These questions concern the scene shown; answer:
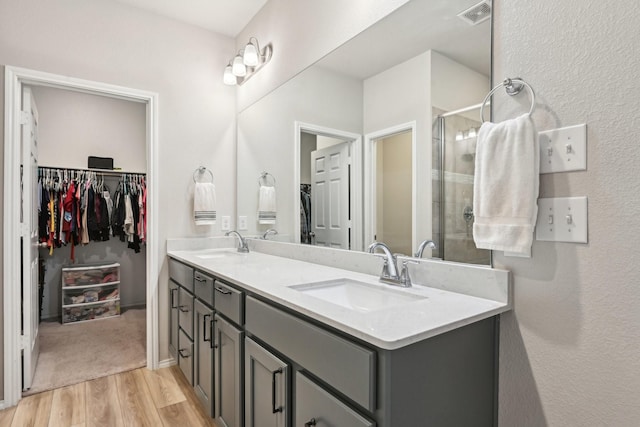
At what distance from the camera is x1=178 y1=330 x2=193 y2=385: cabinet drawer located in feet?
6.78

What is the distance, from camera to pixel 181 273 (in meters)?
2.24

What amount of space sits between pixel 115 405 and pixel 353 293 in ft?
5.49

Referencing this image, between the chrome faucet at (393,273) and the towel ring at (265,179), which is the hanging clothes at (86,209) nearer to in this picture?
the towel ring at (265,179)

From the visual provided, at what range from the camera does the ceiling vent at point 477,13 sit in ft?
3.81

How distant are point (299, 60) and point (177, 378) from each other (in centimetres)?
228

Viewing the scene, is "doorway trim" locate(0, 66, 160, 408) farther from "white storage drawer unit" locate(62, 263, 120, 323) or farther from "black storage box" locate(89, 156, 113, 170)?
"black storage box" locate(89, 156, 113, 170)

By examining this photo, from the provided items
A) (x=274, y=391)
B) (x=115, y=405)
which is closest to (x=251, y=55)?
(x=274, y=391)

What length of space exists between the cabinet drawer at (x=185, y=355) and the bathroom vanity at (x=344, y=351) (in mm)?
382

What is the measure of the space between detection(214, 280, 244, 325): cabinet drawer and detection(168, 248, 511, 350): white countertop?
49 millimetres

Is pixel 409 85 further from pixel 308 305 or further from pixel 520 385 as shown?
pixel 520 385

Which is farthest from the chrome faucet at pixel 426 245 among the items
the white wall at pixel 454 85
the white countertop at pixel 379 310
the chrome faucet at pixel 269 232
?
the chrome faucet at pixel 269 232

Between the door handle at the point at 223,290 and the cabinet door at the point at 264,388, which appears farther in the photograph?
the door handle at the point at 223,290

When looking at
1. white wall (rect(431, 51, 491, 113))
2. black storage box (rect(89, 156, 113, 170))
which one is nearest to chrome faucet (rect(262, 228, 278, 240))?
white wall (rect(431, 51, 491, 113))

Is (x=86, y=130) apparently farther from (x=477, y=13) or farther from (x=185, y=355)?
(x=477, y=13)
